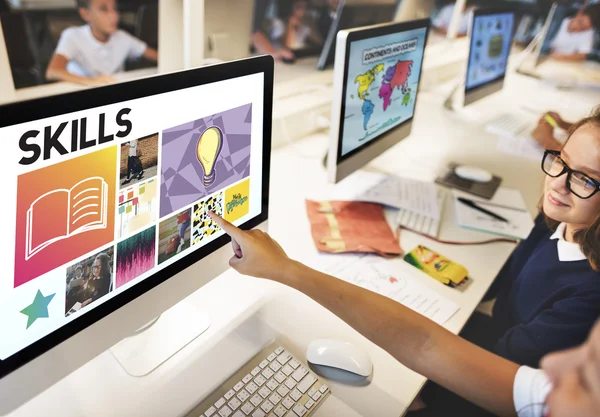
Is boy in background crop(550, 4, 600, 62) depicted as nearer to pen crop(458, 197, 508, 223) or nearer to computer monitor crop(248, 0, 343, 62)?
computer monitor crop(248, 0, 343, 62)

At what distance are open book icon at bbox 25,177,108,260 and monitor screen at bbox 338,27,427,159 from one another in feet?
2.21

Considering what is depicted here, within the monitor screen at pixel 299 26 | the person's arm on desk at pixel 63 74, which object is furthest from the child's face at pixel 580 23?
the person's arm on desk at pixel 63 74

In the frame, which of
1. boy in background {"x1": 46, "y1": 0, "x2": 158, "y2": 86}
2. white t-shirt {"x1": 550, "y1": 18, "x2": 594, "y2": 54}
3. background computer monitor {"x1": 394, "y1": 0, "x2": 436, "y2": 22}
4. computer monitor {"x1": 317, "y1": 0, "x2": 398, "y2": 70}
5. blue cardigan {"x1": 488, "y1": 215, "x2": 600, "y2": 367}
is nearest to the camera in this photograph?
blue cardigan {"x1": 488, "y1": 215, "x2": 600, "y2": 367}

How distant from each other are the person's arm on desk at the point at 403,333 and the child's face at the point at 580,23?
3271 mm

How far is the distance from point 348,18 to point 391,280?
119 centimetres

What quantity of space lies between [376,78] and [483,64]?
3.20 feet

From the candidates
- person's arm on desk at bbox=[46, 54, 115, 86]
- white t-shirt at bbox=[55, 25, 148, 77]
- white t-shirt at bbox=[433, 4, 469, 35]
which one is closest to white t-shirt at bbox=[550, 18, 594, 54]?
white t-shirt at bbox=[433, 4, 469, 35]

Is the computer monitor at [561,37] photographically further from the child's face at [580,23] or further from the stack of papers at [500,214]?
the stack of papers at [500,214]

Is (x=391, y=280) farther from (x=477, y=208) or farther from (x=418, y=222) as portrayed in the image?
(x=477, y=208)

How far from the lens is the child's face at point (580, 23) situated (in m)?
3.22

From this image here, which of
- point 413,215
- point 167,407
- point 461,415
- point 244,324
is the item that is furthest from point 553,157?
point 167,407

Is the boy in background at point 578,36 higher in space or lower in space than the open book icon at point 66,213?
higher

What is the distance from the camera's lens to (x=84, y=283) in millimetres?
625

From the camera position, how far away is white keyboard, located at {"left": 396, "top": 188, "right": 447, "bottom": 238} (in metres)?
1.26
